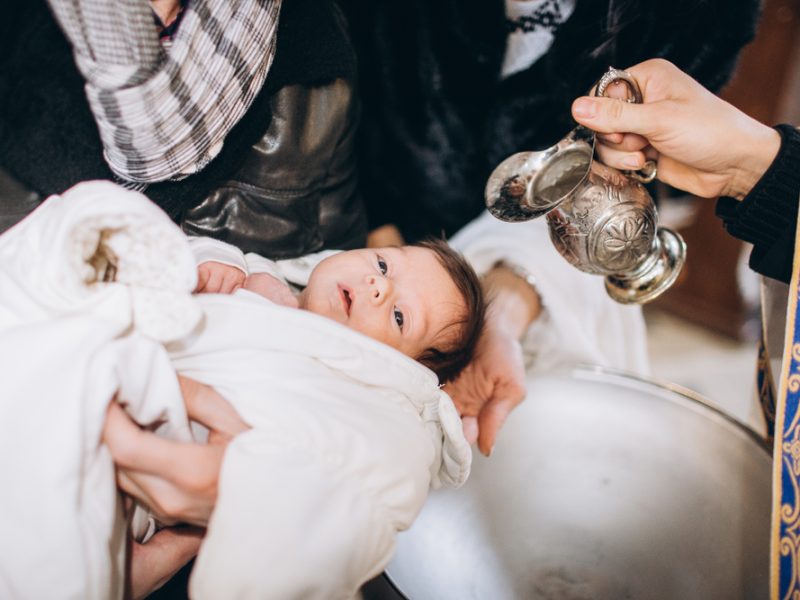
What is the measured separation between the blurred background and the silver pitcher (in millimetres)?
1318

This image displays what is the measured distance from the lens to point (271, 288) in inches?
28.7

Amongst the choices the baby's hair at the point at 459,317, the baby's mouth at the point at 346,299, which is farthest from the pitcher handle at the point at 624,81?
the baby's mouth at the point at 346,299

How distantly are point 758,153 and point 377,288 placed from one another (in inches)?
17.3

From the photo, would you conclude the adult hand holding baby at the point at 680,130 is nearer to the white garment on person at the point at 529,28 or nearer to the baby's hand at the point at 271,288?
the white garment on person at the point at 529,28

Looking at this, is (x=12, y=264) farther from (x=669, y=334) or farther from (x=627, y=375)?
(x=669, y=334)

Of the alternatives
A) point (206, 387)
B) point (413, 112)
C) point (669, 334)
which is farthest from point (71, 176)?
point (669, 334)

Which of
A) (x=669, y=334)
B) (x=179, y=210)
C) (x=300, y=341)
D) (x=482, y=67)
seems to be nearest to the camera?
(x=300, y=341)

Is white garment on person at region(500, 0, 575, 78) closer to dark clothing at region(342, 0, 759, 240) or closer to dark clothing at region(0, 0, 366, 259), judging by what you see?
dark clothing at region(342, 0, 759, 240)

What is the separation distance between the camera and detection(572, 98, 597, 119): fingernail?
24.4 inches

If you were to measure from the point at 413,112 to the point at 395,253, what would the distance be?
1.30 ft

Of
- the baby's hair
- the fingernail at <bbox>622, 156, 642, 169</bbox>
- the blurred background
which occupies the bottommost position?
the blurred background

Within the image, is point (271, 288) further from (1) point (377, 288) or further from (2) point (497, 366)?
(2) point (497, 366)

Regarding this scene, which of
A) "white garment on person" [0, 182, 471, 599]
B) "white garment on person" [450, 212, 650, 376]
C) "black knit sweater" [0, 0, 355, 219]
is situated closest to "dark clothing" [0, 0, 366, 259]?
"black knit sweater" [0, 0, 355, 219]

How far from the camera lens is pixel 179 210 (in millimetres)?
723
